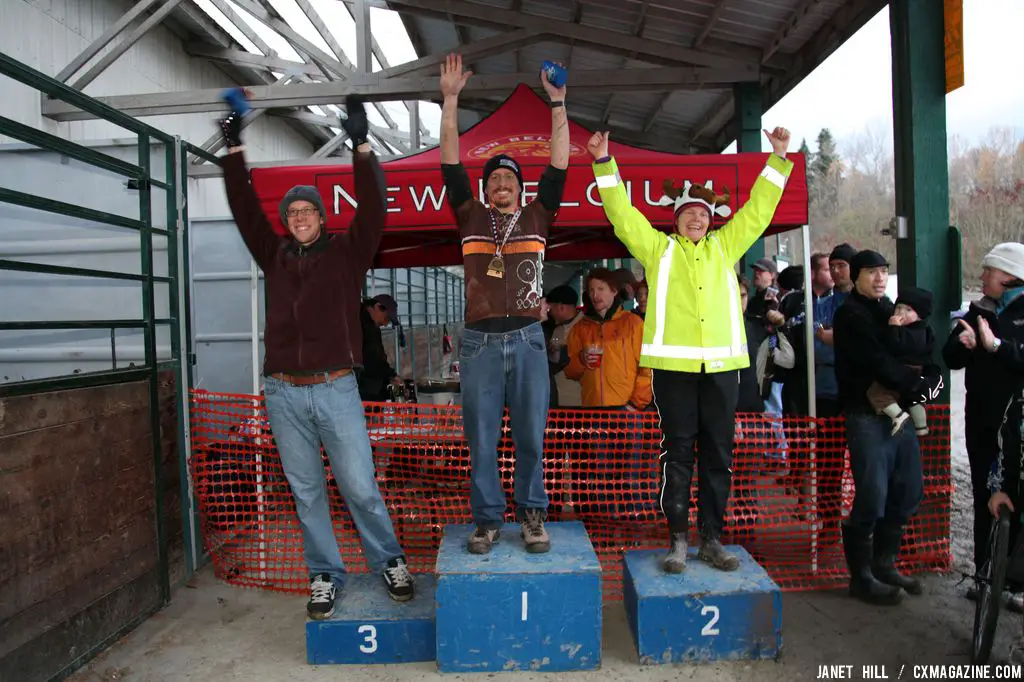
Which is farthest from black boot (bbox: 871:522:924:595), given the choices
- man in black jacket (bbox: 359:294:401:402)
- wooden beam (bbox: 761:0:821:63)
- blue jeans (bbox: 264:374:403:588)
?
wooden beam (bbox: 761:0:821:63)

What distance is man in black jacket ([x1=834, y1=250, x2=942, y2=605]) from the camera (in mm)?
3768

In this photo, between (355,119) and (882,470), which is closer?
(355,119)

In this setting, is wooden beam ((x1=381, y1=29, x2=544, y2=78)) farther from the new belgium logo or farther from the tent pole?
the tent pole

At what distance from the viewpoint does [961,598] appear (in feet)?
13.0

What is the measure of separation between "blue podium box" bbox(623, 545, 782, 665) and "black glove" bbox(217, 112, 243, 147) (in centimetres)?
294

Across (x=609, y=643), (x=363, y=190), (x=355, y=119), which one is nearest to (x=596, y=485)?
(x=609, y=643)

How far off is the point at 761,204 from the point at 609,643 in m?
2.31

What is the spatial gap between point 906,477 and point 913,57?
2.74 metres

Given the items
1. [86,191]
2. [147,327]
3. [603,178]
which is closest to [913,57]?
[603,178]

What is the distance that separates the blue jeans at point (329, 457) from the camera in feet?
11.0

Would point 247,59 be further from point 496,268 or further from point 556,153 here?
point 496,268

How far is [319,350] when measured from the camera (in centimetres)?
332

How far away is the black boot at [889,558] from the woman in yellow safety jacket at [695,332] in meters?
1.13

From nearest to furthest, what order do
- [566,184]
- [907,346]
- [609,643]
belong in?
[609,643]
[907,346]
[566,184]
